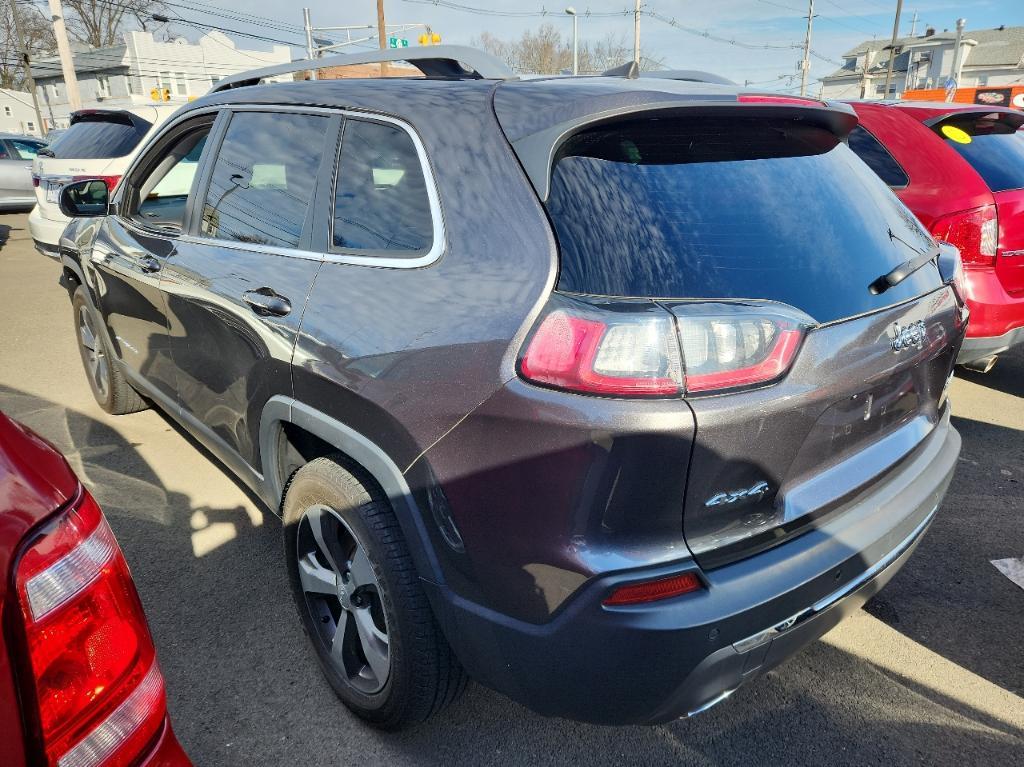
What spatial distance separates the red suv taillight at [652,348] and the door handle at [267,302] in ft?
3.21

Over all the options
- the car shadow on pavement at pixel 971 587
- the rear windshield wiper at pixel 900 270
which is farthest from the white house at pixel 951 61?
the rear windshield wiper at pixel 900 270

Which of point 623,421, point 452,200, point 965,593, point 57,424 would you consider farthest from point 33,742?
point 57,424

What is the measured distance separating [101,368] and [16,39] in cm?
6407

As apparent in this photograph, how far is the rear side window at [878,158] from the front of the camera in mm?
4465

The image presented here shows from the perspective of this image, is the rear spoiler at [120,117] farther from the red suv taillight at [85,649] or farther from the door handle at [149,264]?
the red suv taillight at [85,649]

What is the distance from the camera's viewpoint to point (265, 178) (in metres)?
2.57

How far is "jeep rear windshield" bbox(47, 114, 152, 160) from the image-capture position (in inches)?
298

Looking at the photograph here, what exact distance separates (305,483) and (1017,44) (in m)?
83.5

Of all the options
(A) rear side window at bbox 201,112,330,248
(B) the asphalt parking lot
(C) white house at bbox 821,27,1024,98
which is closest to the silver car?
(B) the asphalt parking lot

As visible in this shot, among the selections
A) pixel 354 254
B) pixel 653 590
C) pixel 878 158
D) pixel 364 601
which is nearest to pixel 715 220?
pixel 653 590

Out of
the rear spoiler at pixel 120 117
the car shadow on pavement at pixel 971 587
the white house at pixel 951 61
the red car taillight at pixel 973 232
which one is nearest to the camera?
the car shadow on pavement at pixel 971 587

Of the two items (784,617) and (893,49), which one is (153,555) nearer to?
(784,617)

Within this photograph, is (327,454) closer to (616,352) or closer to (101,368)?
(616,352)

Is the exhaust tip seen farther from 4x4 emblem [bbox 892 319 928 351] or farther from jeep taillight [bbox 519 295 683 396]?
jeep taillight [bbox 519 295 683 396]
